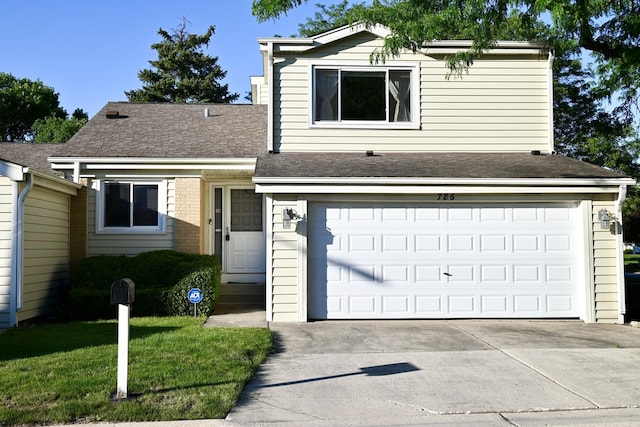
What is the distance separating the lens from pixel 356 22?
1159 centimetres

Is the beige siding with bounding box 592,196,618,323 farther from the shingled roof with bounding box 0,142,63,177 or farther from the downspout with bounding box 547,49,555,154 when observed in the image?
the shingled roof with bounding box 0,142,63,177

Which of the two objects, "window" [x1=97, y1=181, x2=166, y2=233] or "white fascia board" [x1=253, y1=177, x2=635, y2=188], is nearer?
"white fascia board" [x1=253, y1=177, x2=635, y2=188]

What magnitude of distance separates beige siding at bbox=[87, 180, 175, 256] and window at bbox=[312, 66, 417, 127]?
4.08 metres

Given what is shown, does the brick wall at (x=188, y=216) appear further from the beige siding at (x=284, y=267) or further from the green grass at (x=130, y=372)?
the green grass at (x=130, y=372)

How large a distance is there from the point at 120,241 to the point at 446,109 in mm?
7473

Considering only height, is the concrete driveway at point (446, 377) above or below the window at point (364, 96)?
below

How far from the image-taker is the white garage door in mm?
10203

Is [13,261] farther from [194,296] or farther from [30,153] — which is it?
[30,153]

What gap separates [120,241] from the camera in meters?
12.2

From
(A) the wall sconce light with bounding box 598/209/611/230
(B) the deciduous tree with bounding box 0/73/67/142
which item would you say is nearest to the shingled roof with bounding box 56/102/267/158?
(A) the wall sconce light with bounding box 598/209/611/230

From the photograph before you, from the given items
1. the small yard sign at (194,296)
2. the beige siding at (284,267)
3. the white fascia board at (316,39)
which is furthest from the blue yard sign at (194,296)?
the white fascia board at (316,39)

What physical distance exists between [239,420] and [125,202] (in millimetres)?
8425

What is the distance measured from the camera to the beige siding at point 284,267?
10062 mm

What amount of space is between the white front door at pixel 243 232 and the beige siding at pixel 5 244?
4818 millimetres
